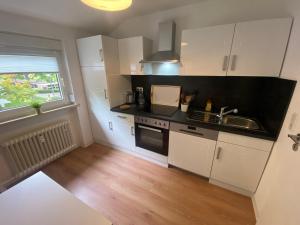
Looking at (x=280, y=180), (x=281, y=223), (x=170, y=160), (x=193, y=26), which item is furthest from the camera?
(x=170, y=160)

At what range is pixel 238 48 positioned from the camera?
147cm

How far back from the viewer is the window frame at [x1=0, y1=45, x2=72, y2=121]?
66.7 inches

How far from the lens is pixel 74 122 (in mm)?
2547

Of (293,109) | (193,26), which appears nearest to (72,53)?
(193,26)

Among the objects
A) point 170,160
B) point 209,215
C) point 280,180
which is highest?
point 280,180

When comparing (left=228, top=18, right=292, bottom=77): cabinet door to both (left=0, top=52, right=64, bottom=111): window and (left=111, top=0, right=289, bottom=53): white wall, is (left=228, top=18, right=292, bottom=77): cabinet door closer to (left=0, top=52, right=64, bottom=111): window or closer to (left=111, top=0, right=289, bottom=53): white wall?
(left=111, top=0, right=289, bottom=53): white wall

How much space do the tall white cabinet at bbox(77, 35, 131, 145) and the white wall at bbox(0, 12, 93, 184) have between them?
0.11 meters

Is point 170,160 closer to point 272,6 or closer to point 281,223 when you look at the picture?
point 281,223

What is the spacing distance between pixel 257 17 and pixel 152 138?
6.35 ft

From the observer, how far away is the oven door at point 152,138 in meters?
1.96

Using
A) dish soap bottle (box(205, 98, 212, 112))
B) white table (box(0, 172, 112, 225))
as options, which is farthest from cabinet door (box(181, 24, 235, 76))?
white table (box(0, 172, 112, 225))

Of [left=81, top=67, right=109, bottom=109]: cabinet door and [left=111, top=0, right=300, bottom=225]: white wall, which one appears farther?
[left=81, top=67, right=109, bottom=109]: cabinet door

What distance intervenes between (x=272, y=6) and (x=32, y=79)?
119 inches

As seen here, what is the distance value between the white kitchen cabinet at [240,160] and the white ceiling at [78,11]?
1.80 metres
